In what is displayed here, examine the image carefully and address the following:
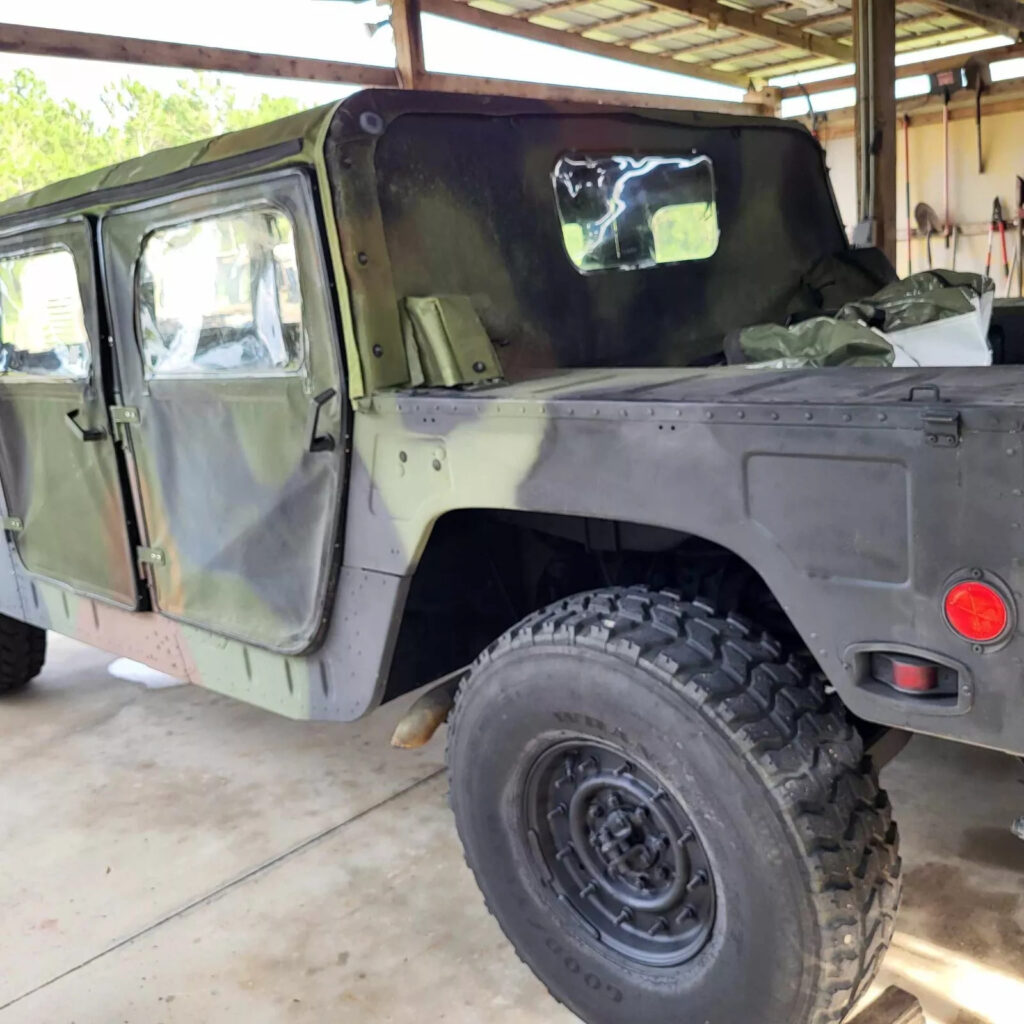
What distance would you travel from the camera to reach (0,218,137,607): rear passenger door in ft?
9.98

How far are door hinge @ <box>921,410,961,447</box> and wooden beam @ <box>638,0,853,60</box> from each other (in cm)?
860

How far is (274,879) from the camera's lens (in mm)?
2898

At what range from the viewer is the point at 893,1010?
2.07 m

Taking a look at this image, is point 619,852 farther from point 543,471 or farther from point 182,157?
point 182,157

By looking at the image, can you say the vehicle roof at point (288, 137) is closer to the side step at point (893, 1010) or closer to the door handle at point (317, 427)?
the door handle at point (317, 427)

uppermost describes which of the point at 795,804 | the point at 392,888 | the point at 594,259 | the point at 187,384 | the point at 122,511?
the point at 594,259

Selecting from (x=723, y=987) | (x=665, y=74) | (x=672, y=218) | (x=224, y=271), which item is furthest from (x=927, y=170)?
(x=723, y=987)

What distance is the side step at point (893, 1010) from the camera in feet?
6.72

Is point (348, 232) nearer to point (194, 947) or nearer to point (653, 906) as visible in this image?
point (653, 906)

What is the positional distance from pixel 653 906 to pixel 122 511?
1852mm

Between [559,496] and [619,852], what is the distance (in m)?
0.71

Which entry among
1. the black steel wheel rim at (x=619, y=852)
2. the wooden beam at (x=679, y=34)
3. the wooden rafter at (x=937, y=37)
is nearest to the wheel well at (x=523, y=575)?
the black steel wheel rim at (x=619, y=852)

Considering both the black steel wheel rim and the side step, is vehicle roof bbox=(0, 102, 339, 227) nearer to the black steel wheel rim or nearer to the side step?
the black steel wheel rim

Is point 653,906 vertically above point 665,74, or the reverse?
point 665,74
